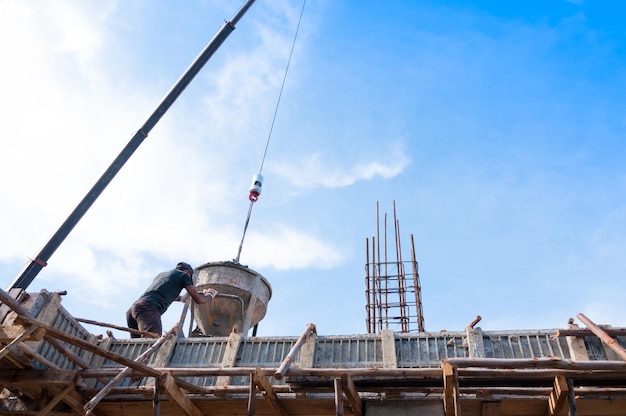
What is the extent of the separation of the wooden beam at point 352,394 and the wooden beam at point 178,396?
2.82m

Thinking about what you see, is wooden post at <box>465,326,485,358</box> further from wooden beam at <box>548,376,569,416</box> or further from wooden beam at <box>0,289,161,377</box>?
wooden beam at <box>0,289,161,377</box>

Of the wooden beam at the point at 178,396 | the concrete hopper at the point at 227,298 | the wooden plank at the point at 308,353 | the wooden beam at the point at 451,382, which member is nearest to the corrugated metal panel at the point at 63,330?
the wooden beam at the point at 178,396

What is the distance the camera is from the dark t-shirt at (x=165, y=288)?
1205 centimetres

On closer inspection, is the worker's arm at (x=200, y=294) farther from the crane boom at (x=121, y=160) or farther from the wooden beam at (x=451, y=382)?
the wooden beam at (x=451, y=382)

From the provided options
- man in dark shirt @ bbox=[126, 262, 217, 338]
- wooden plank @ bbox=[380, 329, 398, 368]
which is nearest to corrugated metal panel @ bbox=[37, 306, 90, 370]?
man in dark shirt @ bbox=[126, 262, 217, 338]

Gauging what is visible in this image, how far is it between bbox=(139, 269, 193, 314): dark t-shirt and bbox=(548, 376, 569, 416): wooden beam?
26.7 ft

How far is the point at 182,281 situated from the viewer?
40.1ft

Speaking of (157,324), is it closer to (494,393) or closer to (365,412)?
(365,412)

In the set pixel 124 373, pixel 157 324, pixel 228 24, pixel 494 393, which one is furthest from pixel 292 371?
pixel 228 24

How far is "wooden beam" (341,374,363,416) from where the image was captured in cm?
747

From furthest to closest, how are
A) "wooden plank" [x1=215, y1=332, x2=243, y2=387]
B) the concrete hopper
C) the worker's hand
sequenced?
the concrete hopper < the worker's hand < "wooden plank" [x1=215, y1=332, x2=243, y2=387]

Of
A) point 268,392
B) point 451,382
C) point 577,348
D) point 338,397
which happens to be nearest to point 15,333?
point 268,392

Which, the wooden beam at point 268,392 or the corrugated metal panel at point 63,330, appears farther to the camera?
the corrugated metal panel at point 63,330

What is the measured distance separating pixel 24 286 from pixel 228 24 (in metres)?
12.0
